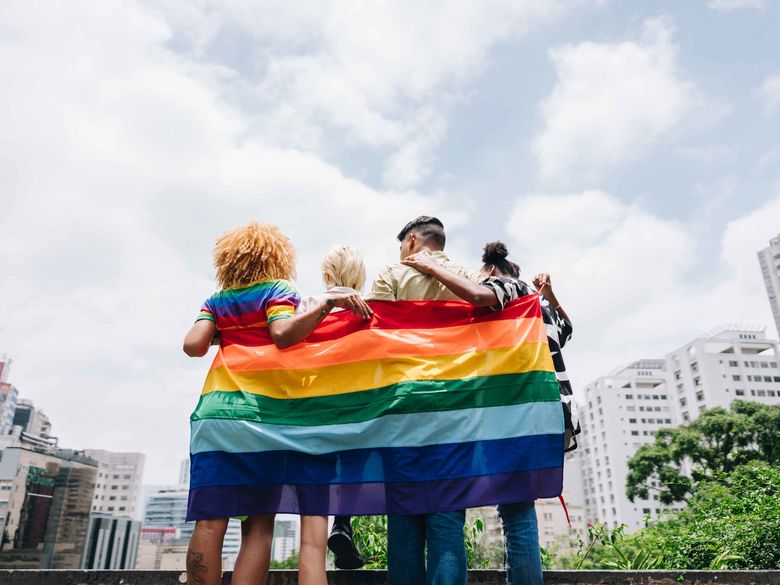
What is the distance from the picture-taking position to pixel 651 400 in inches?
3135

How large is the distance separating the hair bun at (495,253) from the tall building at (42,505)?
6275cm

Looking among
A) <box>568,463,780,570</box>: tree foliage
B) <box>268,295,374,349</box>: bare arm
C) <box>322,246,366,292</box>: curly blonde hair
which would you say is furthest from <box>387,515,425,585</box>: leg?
<box>568,463,780,570</box>: tree foliage

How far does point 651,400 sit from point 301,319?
87120mm

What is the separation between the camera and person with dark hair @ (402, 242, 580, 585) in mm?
2316

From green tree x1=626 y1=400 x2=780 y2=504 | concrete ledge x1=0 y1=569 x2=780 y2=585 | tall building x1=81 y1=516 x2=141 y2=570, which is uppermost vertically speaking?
green tree x1=626 y1=400 x2=780 y2=504

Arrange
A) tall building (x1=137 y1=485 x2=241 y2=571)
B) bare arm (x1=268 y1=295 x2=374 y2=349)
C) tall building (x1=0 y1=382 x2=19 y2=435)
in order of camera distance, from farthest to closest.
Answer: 1. tall building (x1=137 y1=485 x2=241 y2=571)
2. tall building (x1=0 y1=382 x2=19 y2=435)
3. bare arm (x1=268 y1=295 x2=374 y2=349)

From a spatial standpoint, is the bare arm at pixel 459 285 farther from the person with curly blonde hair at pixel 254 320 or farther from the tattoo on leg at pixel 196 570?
the tattoo on leg at pixel 196 570

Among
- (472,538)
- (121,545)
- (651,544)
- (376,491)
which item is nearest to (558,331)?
(376,491)

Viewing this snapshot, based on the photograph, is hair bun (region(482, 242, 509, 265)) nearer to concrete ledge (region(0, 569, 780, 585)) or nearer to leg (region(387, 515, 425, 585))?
leg (region(387, 515, 425, 585))

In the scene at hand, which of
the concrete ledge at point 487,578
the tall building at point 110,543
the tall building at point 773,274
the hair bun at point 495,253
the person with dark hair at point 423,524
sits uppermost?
the tall building at point 773,274

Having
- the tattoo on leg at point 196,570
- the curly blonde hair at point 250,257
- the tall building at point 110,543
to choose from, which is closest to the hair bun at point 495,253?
the curly blonde hair at point 250,257

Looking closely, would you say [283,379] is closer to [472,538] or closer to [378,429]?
[378,429]

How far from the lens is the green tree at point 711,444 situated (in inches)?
1103

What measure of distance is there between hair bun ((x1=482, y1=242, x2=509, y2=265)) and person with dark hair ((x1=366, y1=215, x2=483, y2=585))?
40 centimetres
